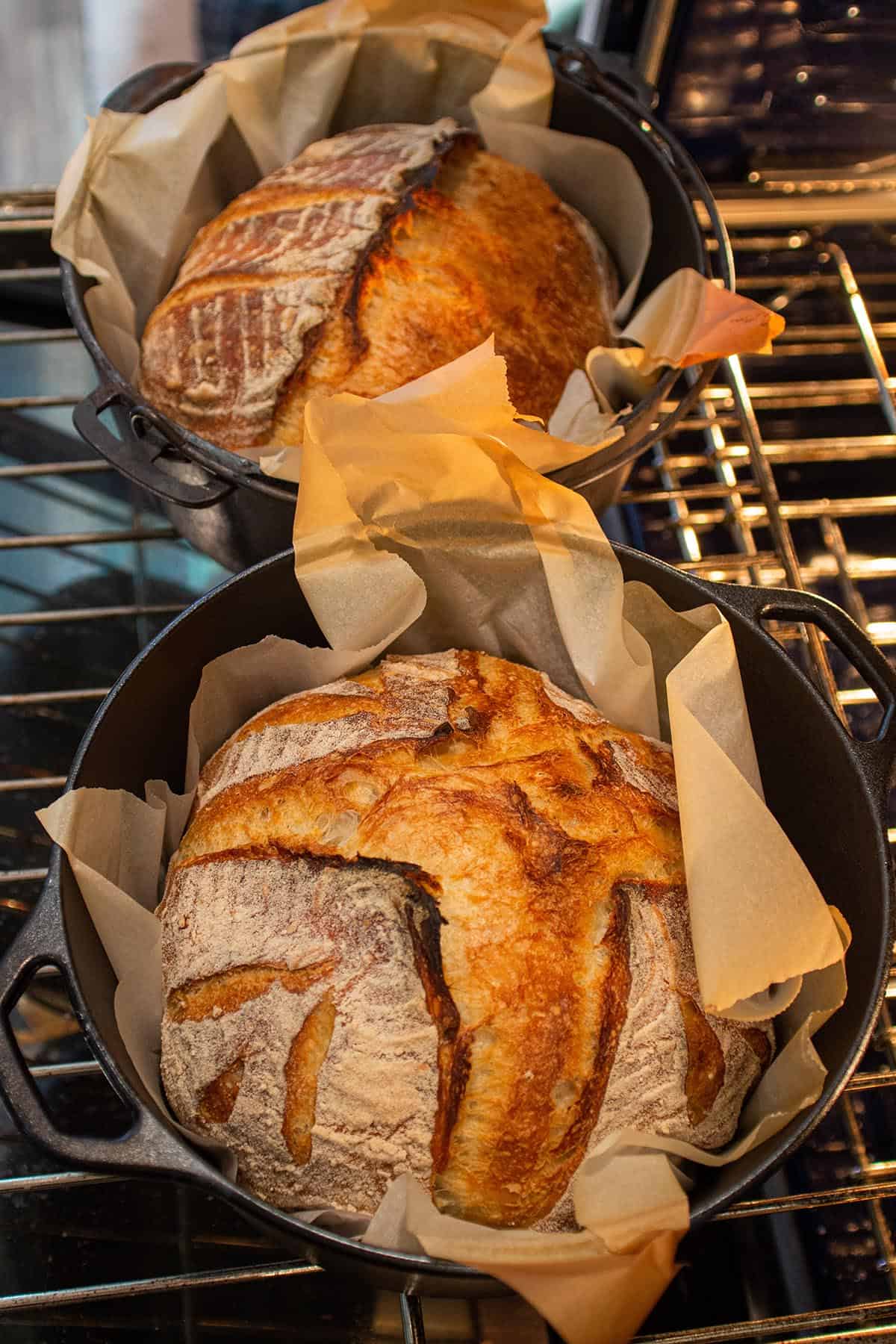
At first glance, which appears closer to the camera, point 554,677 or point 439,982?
point 439,982

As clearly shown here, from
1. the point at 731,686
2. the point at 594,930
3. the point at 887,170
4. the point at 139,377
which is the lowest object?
the point at 594,930

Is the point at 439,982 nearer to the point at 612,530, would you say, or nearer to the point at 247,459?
the point at 247,459

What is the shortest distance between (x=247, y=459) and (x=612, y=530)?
61 cm

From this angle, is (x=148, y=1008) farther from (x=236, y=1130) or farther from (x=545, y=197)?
(x=545, y=197)

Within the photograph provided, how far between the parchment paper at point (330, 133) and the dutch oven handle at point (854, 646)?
0.35 m

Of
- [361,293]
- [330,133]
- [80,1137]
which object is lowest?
[80,1137]

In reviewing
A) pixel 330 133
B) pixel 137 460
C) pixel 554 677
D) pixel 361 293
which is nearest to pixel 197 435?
pixel 137 460

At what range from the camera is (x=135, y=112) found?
1444 mm

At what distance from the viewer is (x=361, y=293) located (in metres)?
1.31

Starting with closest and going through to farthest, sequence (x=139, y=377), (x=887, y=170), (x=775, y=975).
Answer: (x=775, y=975) → (x=139, y=377) → (x=887, y=170)

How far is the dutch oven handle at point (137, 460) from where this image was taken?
1.15 meters

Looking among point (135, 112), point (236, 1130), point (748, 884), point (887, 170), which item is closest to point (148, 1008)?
point (236, 1130)

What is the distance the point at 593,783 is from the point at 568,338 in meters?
0.65

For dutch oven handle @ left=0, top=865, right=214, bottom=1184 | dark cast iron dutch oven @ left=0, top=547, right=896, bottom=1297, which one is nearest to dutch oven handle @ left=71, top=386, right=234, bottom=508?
dark cast iron dutch oven @ left=0, top=547, right=896, bottom=1297
